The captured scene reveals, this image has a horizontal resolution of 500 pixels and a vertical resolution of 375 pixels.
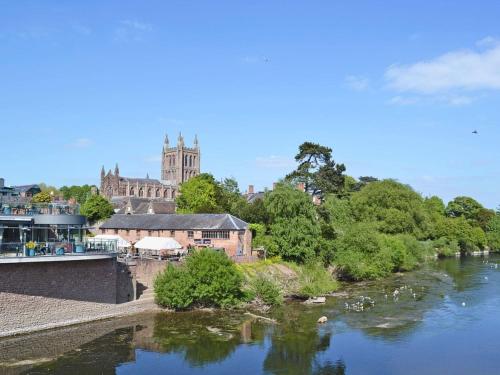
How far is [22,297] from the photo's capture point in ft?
110

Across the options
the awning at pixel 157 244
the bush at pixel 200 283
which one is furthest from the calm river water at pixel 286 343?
the awning at pixel 157 244

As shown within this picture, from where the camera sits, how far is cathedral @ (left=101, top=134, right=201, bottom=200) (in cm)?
14212

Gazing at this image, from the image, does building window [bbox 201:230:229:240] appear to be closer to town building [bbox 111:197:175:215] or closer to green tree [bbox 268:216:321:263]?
green tree [bbox 268:216:321:263]

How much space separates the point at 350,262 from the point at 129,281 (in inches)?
1069

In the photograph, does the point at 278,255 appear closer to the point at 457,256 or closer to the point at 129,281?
the point at 129,281

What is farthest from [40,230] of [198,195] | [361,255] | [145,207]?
[145,207]

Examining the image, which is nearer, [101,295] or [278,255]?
[101,295]

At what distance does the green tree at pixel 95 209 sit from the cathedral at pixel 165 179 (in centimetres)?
4131

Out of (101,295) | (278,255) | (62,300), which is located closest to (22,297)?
(62,300)

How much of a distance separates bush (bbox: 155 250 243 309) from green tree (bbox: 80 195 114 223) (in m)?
47.4

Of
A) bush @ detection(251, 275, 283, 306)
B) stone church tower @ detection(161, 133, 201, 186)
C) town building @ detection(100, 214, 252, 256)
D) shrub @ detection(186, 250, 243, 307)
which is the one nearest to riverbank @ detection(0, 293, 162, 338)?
shrub @ detection(186, 250, 243, 307)

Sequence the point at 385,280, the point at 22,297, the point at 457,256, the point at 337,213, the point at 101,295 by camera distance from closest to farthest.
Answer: the point at 22,297 < the point at 101,295 < the point at 385,280 < the point at 337,213 < the point at 457,256

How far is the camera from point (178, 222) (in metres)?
60.6

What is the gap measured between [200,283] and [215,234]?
53.3ft
